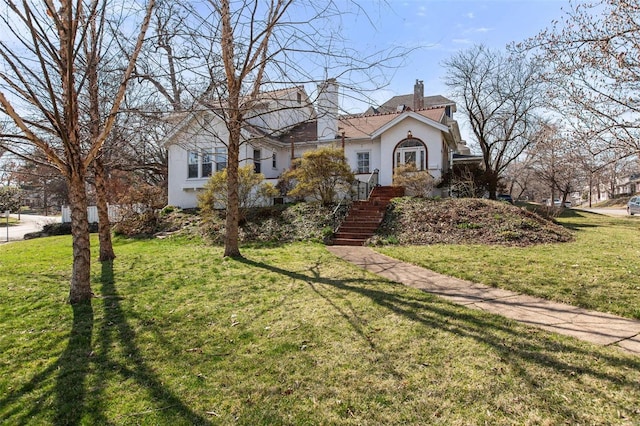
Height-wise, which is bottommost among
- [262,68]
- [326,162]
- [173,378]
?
[173,378]

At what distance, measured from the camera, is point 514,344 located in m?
3.74

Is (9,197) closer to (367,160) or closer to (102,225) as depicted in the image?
(102,225)

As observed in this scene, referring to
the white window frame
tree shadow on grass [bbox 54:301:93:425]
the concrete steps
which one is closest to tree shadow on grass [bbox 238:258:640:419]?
tree shadow on grass [bbox 54:301:93:425]

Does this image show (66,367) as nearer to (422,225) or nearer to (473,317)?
(473,317)

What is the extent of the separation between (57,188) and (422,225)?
40.0 metres

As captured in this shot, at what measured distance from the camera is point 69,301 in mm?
5645

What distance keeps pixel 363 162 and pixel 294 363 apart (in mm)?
17360

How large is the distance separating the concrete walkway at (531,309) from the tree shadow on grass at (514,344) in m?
0.30

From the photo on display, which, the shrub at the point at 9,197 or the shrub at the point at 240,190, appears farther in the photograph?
the shrub at the point at 9,197

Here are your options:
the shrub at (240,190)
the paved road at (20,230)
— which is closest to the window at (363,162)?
the shrub at (240,190)

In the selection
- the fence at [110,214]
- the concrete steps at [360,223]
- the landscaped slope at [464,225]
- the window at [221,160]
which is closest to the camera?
the landscaped slope at [464,225]

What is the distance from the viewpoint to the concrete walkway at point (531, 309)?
3963 millimetres

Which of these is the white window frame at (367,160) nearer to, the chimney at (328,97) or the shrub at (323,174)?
the shrub at (323,174)

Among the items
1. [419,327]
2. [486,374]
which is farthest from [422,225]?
[486,374]
